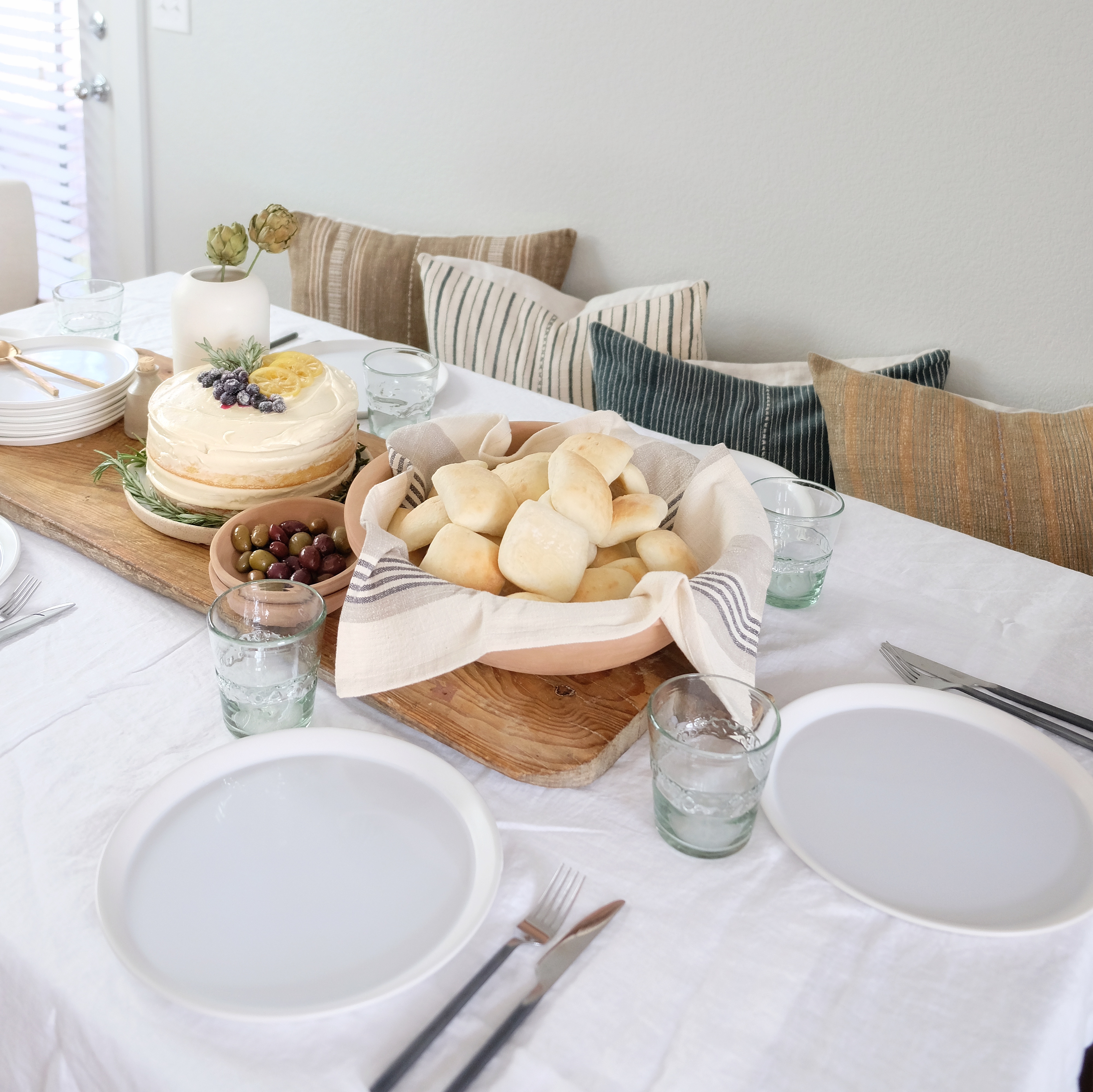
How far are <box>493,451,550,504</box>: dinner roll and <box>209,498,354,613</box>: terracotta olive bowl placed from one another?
0.15 m

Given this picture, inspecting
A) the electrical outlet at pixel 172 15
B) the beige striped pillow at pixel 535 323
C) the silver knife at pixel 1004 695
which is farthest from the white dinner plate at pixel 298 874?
the electrical outlet at pixel 172 15

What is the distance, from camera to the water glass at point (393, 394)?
4.47ft

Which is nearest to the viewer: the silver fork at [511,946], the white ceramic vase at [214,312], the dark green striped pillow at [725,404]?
the silver fork at [511,946]

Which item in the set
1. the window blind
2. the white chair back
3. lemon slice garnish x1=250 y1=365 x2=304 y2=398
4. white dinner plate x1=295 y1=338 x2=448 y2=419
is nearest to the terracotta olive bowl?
lemon slice garnish x1=250 y1=365 x2=304 y2=398

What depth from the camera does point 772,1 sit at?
73.0 inches

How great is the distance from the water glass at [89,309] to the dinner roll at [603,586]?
103 centimetres

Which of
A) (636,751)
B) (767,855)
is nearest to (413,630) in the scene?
(636,751)

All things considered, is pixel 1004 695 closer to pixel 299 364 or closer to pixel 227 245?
pixel 299 364

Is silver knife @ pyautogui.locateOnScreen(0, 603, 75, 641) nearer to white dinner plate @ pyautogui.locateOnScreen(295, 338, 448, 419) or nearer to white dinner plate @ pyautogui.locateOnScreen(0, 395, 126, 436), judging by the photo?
white dinner plate @ pyautogui.locateOnScreen(0, 395, 126, 436)

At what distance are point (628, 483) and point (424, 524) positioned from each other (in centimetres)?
21

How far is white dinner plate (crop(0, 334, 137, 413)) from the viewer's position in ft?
4.14

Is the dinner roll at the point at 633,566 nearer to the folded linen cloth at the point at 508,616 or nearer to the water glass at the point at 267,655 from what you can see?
the folded linen cloth at the point at 508,616

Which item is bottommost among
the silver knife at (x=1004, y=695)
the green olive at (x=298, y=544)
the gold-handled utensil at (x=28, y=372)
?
the gold-handled utensil at (x=28, y=372)

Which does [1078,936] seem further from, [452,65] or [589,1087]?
[452,65]
